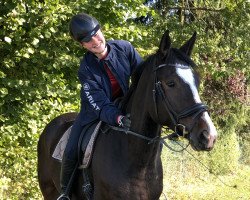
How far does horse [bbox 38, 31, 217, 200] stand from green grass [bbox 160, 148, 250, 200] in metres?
5.65

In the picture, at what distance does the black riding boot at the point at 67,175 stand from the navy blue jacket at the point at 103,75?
0.49 m

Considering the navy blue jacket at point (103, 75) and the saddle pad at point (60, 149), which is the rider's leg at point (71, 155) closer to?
the navy blue jacket at point (103, 75)

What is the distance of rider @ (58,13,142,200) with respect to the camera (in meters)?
3.83

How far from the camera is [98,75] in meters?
3.98

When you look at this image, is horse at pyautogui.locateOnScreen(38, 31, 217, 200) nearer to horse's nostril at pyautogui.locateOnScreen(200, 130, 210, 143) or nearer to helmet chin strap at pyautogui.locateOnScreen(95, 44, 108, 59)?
horse's nostril at pyautogui.locateOnScreen(200, 130, 210, 143)

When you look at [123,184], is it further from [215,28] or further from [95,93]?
[215,28]

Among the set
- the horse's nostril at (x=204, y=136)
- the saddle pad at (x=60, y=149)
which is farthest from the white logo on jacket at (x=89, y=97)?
the horse's nostril at (x=204, y=136)

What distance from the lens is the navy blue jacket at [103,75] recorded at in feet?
12.7

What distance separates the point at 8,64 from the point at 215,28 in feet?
30.4

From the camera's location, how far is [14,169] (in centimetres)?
720

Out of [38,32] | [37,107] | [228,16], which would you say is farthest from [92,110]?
[228,16]

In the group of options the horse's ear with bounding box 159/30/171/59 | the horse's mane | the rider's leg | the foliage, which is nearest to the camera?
the horse's ear with bounding box 159/30/171/59

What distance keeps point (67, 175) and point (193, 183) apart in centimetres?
803

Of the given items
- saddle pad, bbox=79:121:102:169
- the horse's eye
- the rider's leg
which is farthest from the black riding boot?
the horse's eye
